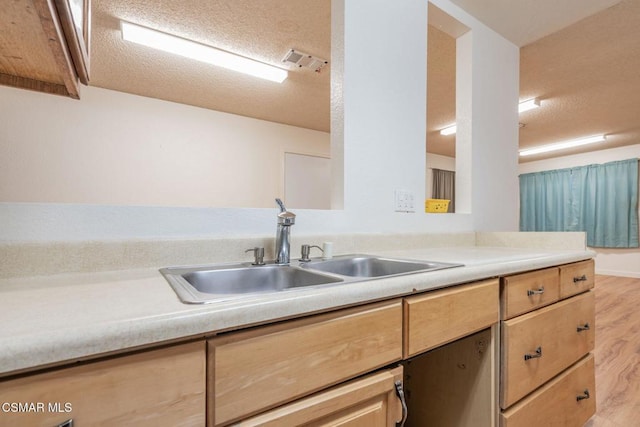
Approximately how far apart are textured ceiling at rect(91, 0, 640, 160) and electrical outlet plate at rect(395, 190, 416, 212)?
135 centimetres

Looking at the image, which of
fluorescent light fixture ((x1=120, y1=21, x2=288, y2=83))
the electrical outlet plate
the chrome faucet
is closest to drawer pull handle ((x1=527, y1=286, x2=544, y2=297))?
the electrical outlet plate

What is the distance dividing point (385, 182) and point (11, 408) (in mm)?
1400

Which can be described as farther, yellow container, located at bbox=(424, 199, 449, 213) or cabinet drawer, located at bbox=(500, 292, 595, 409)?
yellow container, located at bbox=(424, 199, 449, 213)

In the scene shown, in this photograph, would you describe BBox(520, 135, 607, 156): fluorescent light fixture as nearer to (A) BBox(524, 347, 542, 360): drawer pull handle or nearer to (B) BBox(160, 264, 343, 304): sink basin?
(A) BBox(524, 347, 542, 360): drawer pull handle

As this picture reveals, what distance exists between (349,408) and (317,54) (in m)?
2.66

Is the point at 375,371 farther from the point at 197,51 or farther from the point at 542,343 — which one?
the point at 197,51

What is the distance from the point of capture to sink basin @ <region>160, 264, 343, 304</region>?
87cm

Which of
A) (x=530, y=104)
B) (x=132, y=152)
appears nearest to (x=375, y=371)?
(x=132, y=152)

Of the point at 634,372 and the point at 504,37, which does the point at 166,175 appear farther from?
the point at 634,372

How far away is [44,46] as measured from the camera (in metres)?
0.64

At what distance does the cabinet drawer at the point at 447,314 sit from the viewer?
30.4 inches

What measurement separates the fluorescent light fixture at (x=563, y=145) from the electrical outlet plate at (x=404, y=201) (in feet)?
17.8

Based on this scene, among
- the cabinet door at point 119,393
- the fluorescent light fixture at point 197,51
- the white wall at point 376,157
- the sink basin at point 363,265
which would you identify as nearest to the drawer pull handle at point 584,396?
the white wall at point 376,157

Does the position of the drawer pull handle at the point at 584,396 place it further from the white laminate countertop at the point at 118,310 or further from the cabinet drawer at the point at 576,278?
the white laminate countertop at the point at 118,310
